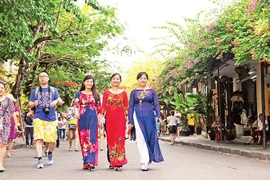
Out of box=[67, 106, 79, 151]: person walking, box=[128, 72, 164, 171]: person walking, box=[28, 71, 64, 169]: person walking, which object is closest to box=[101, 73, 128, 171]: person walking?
box=[128, 72, 164, 171]: person walking

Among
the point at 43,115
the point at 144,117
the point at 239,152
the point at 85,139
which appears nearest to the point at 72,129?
the point at 239,152

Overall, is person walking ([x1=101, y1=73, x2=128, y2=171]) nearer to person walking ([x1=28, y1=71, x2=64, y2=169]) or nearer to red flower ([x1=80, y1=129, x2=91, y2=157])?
red flower ([x1=80, y1=129, x2=91, y2=157])

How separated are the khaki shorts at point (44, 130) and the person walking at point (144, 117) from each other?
1625 mm

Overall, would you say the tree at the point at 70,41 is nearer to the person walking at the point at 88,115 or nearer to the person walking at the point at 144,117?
the person walking at the point at 88,115

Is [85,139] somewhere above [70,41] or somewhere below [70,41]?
below

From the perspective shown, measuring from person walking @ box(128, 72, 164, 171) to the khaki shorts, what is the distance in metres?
1.63

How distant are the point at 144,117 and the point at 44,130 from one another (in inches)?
80.7

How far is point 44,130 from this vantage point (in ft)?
32.4

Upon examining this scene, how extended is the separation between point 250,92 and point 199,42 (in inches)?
350

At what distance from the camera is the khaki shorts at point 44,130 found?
981cm

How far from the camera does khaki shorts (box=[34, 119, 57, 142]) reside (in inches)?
386

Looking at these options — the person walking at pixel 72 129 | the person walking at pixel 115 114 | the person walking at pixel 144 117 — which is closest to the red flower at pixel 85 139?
the person walking at pixel 115 114

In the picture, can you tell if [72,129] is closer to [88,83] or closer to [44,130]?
[44,130]

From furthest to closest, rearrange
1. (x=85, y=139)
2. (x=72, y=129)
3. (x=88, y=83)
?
(x=72, y=129)
(x=88, y=83)
(x=85, y=139)
